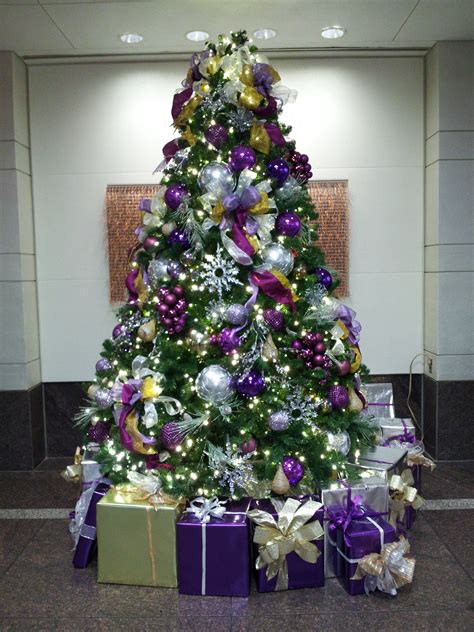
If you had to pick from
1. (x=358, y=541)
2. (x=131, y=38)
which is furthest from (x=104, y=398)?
(x=131, y=38)

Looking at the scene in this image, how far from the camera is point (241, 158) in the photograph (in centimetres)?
265

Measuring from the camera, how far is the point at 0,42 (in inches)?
151

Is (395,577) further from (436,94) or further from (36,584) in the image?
(436,94)

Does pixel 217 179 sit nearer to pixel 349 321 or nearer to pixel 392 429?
pixel 349 321

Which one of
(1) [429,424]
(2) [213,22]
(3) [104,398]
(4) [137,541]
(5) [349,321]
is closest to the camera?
(4) [137,541]

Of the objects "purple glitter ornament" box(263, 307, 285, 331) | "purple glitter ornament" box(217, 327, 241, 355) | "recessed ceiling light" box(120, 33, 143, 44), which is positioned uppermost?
"recessed ceiling light" box(120, 33, 143, 44)

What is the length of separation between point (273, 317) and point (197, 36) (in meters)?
2.20

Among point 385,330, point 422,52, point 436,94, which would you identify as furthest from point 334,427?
Result: point 422,52

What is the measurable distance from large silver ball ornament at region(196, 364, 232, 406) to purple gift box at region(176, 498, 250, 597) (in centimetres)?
49

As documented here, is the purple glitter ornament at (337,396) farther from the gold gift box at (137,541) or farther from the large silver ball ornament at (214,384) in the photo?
the gold gift box at (137,541)

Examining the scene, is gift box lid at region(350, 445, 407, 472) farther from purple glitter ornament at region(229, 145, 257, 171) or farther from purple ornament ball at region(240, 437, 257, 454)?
purple glitter ornament at region(229, 145, 257, 171)

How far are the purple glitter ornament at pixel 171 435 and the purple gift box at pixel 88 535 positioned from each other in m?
0.43

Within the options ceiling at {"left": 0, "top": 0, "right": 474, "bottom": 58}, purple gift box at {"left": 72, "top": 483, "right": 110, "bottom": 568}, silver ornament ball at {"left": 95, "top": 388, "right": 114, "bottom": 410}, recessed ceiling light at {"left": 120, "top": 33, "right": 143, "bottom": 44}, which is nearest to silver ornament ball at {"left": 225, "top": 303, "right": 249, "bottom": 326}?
silver ornament ball at {"left": 95, "top": 388, "right": 114, "bottom": 410}

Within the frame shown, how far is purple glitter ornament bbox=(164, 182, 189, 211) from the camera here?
2.74m
